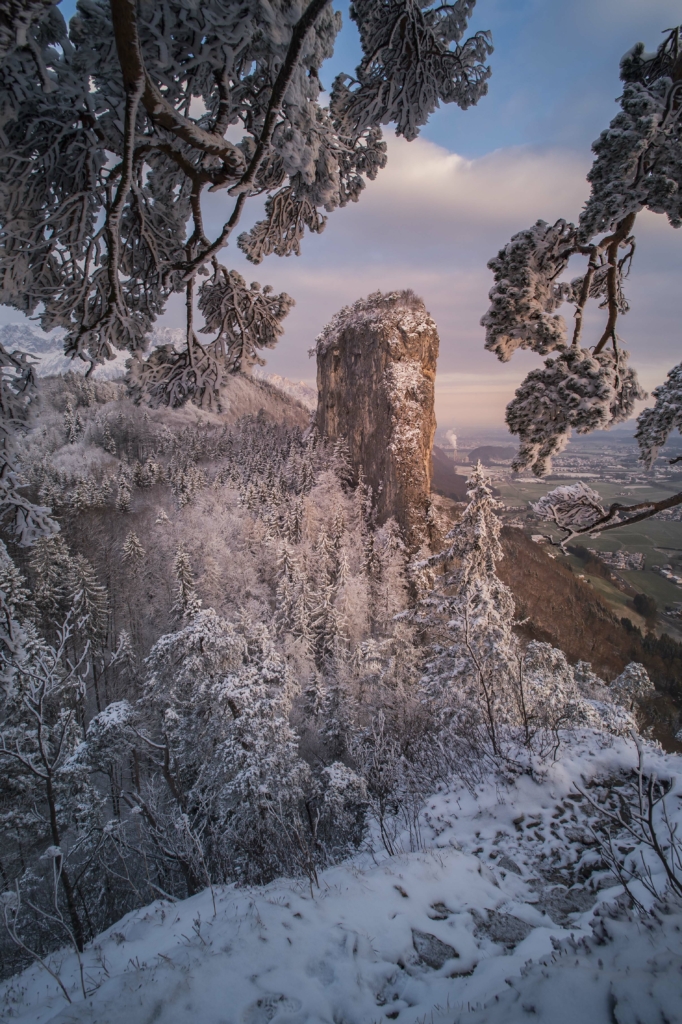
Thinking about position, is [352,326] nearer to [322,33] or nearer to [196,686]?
[196,686]

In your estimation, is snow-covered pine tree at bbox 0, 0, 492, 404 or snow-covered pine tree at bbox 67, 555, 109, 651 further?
snow-covered pine tree at bbox 67, 555, 109, 651

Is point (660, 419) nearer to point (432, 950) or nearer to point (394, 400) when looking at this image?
point (432, 950)

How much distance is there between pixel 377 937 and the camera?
2.94 meters

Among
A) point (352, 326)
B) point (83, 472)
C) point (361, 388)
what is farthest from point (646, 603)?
point (83, 472)

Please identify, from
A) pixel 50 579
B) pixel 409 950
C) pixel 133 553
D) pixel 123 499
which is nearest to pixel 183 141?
pixel 409 950

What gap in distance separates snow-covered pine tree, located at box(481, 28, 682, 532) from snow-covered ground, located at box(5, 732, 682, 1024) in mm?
3069

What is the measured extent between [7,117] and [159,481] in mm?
44406

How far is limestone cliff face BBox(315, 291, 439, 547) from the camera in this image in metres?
34.0

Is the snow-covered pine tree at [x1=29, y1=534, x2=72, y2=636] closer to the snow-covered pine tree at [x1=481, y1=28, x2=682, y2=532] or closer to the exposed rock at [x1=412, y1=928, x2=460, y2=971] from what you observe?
the exposed rock at [x1=412, y1=928, x2=460, y2=971]

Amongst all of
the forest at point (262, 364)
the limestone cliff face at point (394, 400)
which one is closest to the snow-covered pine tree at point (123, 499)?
the limestone cliff face at point (394, 400)

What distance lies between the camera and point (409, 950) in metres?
2.84

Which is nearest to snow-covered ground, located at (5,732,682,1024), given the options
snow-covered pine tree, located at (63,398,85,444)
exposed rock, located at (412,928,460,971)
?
exposed rock, located at (412,928,460,971)

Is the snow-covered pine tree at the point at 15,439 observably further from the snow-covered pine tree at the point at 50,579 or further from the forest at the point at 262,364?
the snow-covered pine tree at the point at 50,579

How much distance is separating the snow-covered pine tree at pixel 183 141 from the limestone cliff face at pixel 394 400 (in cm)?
3048
